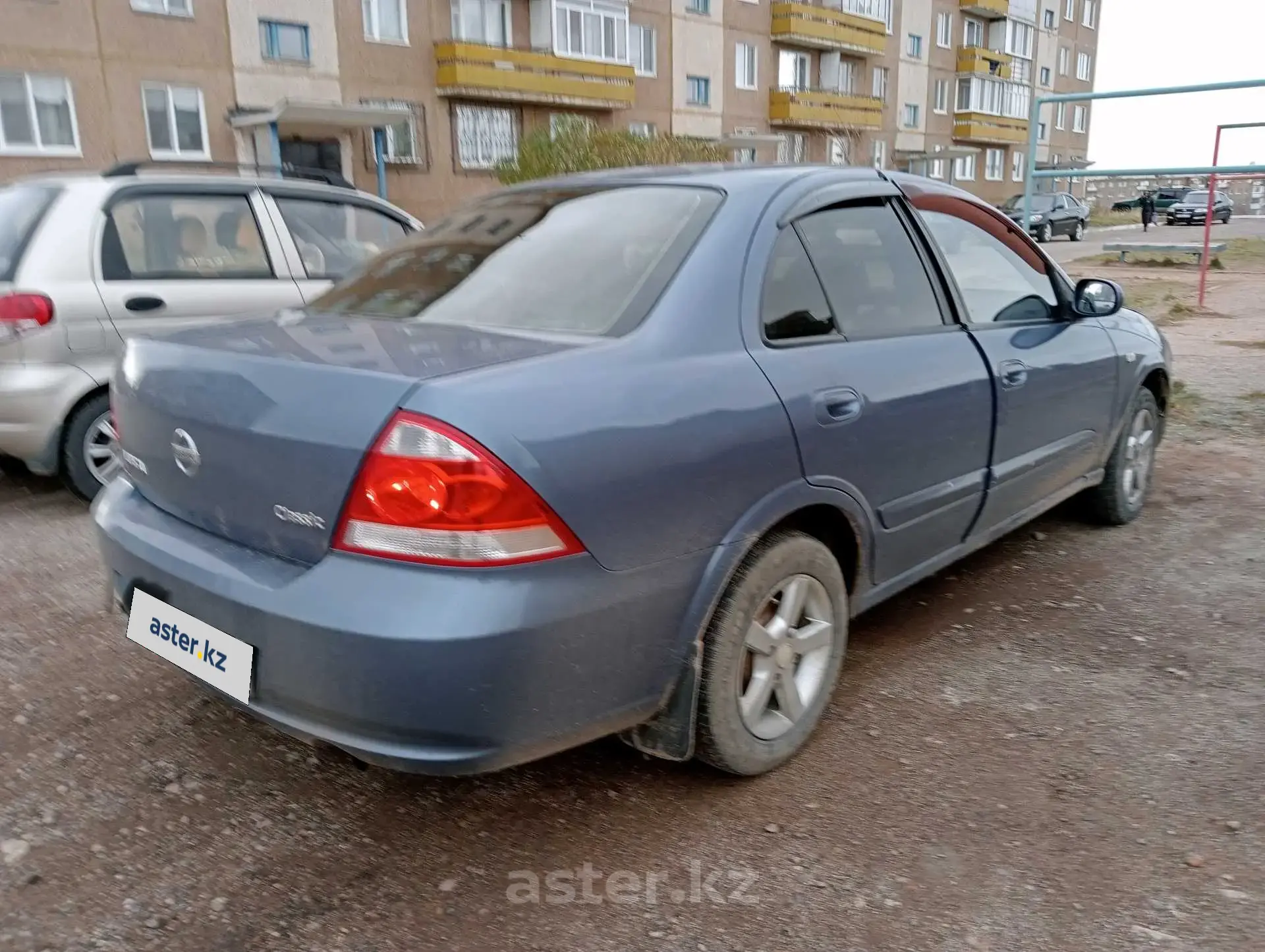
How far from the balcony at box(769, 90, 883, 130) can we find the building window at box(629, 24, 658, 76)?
6.09 meters

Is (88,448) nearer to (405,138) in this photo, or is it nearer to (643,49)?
(405,138)

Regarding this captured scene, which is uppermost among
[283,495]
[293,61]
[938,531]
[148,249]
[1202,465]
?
[293,61]

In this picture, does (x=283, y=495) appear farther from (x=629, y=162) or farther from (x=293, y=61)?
(x=293, y=61)

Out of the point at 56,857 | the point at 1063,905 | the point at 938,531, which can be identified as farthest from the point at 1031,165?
the point at 56,857

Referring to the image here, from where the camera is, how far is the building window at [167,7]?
A: 19.6m

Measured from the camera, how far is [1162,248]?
57.1 ft

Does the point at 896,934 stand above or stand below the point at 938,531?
below

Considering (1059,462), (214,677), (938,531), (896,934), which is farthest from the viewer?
(1059,462)

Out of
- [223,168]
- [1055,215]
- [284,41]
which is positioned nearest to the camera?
[223,168]

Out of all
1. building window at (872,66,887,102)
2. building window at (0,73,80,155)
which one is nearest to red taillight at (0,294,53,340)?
building window at (0,73,80,155)


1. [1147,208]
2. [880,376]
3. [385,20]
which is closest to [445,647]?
[880,376]

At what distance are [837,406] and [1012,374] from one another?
1.10m

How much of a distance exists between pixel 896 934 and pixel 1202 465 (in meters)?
4.74

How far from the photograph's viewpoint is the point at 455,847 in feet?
8.04
